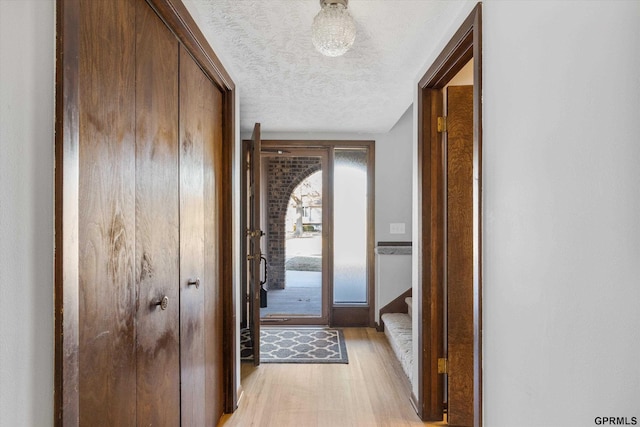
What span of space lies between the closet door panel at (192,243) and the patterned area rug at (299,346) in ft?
4.89

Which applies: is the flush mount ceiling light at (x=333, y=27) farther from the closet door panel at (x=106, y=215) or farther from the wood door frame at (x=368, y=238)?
the wood door frame at (x=368, y=238)

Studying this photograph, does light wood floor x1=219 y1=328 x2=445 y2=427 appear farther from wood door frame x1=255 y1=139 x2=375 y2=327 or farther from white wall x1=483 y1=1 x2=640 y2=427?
white wall x1=483 y1=1 x2=640 y2=427

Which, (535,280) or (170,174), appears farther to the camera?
(170,174)

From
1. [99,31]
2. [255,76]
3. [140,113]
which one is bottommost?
[140,113]

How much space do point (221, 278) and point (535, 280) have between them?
1810 mm

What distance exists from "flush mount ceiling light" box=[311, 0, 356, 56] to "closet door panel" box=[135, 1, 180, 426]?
0.66 m

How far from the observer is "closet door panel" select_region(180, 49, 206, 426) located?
169 cm

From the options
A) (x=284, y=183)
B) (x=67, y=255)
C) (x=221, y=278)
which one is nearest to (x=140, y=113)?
(x=67, y=255)

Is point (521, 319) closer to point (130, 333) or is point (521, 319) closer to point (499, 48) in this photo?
point (499, 48)

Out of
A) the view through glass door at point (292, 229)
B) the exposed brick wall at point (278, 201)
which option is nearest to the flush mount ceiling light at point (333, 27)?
the view through glass door at point (292, 229)

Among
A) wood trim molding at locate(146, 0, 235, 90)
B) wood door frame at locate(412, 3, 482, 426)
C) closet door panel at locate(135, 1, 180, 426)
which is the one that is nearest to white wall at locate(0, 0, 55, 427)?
closet door panel at locate(135, 1, 180, 426)

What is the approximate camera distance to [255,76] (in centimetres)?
256

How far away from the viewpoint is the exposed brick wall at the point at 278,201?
222 inches

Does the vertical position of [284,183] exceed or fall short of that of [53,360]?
it exceeds it
